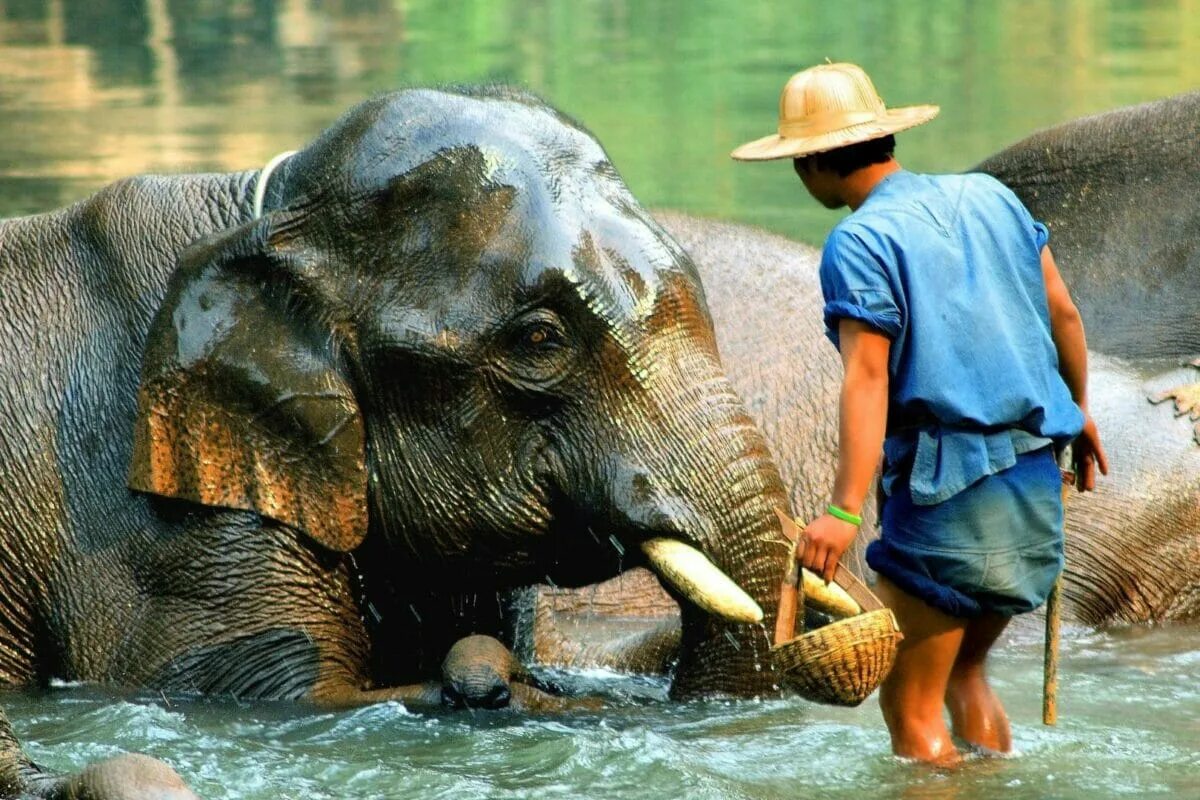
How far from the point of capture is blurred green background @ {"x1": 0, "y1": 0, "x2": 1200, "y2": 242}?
17.7 metres

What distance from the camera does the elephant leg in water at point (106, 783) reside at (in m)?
4.37

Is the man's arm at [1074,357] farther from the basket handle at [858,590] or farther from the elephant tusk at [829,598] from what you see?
the basket handle at [858,590]

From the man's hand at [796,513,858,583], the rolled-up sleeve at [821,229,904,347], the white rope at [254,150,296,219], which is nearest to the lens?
the man's hand at [796,513,858,583]

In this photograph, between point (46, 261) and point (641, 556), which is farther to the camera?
point (46, 261)

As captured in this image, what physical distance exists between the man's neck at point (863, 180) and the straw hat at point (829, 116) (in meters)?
0.13

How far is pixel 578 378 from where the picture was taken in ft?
20.8

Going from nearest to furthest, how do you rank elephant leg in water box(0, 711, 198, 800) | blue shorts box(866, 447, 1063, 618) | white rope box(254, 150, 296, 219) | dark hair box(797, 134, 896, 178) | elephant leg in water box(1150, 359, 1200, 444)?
elephant leg in water box(0, 711, 198, 800) < blue shorts box(866, 447, 1063, 618) < dark hair box(797, 134, 896, 178) < white rope box(254, 150, 296, 219) < elephant leg in water box(1150, 359, 1200, 444)

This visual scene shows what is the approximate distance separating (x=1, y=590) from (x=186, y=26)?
24235 millimetres

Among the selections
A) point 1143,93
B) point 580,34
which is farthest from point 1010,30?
point 1143,93

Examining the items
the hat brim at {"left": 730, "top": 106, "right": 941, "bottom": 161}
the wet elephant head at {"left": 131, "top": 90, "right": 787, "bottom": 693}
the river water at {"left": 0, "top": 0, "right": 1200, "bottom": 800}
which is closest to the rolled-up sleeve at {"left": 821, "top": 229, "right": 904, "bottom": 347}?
the hat brim at {"left": 730, "top": 106, "right": 941, "bottom": 161}

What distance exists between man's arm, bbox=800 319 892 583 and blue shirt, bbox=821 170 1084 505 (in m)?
0.05

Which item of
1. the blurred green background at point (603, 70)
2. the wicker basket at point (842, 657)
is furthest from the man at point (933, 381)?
the blurred green background at point (603, 70)

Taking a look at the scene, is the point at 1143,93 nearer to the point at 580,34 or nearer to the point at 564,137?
the point at 580,34

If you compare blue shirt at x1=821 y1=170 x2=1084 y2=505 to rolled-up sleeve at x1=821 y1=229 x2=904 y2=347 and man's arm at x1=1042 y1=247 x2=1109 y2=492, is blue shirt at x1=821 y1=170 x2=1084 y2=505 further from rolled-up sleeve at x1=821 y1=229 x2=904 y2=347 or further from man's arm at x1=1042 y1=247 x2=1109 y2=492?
man's arm at x1=1042 y1=247 x2=1109 y2=492
